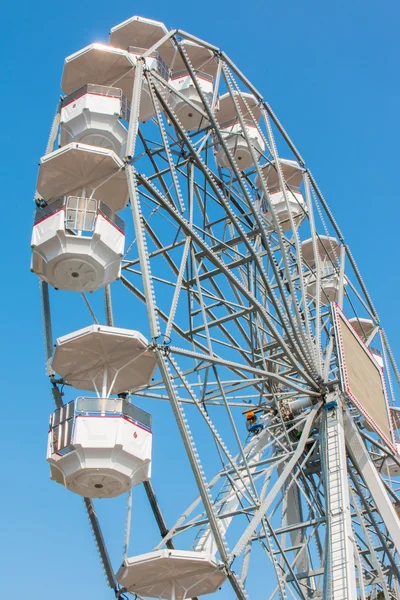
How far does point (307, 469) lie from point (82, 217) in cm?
842

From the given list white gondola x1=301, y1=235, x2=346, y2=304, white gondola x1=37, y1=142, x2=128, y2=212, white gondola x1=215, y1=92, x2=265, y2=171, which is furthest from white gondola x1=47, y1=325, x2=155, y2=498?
white gondola x1=301, y1=235, x2=346, y2=304

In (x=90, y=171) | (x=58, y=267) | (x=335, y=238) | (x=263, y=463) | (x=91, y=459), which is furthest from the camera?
(x=335, y=238)

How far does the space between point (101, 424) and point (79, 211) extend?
154 inches

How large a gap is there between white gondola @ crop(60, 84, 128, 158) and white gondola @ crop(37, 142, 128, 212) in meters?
1.24

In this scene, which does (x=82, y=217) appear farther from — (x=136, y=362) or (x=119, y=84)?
(x=119, y=84)

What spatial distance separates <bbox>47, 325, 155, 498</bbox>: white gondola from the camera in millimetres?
13891

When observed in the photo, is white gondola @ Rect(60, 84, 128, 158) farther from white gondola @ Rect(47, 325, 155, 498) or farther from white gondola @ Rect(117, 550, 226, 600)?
white gondola @ Rect(117, 550, 226, 600)

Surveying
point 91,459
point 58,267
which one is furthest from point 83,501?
point 58,267

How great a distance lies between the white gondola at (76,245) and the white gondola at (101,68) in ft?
13.6

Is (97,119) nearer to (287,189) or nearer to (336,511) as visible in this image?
(336,511)

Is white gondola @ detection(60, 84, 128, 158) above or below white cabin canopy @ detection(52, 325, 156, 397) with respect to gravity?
above

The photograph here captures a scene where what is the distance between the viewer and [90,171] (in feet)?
54.5

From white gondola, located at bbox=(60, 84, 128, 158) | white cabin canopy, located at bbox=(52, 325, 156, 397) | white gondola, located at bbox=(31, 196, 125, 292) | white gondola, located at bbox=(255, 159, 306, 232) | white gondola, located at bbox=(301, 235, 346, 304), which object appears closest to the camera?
white cabin canopy, located at bbox=(52, 325, 156, 397)

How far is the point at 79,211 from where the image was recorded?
15.8m
